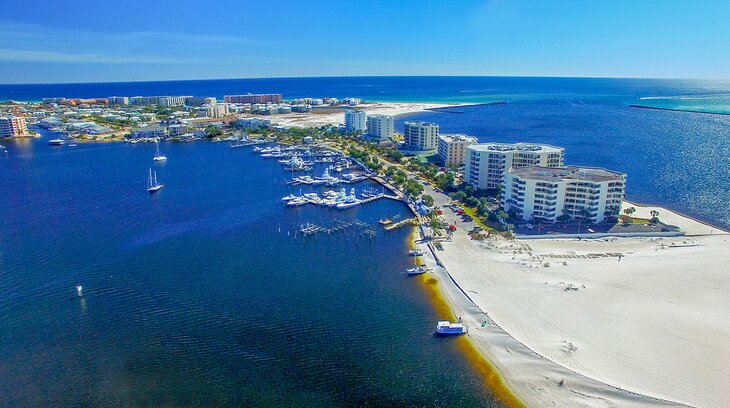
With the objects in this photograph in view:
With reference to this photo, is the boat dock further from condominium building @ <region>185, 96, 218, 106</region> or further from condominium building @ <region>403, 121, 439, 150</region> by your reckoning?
condominium building @ <region>185, 96, 218, 106</region>

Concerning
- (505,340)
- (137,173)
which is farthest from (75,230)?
(505,340)

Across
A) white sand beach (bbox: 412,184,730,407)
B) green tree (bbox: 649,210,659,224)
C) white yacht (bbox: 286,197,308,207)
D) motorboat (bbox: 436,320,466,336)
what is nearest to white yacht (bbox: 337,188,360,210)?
white yacht (bbox: 286,197,308,207)

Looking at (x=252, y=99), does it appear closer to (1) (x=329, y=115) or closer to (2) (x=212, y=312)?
(1) (x=329, y=115)

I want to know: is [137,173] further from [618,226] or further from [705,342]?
[705,342]

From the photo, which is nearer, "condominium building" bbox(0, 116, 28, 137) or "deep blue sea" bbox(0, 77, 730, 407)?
"deep blue sea" bbox(0, 77, 730, 407)

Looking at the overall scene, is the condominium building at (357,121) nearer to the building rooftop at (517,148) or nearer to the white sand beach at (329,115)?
the white sand beach at (329,115)

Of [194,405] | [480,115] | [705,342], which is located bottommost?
[194,405]
